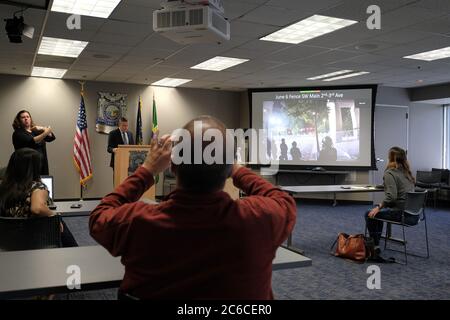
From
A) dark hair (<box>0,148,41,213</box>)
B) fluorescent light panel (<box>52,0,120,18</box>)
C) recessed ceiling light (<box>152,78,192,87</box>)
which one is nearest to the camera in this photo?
dark hair (<box>0,148,41,213</box>)

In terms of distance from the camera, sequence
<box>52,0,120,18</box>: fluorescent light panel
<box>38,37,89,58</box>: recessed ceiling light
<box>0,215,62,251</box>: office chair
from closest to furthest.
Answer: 1. <box>0,215,62,251</box>: office chair
2. <box>52,0,120,18</box>: fluorescent light panel
3. <box>38,37,89,58</box>: recessed ceiling light

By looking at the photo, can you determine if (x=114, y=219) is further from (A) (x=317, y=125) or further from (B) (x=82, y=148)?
(A) (x=317, y=125)

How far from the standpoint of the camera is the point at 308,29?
5.34 m

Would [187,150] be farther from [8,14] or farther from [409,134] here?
[409,134]

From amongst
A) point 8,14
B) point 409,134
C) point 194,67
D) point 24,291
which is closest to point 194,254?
point 24,291

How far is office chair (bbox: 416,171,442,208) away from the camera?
9883 millimetres

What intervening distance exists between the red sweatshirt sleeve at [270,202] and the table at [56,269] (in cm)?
75

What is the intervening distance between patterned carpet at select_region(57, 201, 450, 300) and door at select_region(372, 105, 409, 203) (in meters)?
3.13

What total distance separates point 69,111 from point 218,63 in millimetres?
3807

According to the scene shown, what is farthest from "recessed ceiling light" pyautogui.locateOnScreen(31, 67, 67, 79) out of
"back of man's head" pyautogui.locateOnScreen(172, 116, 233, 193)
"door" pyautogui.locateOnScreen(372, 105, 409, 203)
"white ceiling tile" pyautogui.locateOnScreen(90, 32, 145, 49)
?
"back of man's head" pyautogui.locateOnScreen(172, 116, 233, 193)

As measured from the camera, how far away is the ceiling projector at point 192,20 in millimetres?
3227

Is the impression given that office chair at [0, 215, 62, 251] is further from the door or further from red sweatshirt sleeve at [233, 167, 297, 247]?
the door

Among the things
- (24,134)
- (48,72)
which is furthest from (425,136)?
(24,134)
